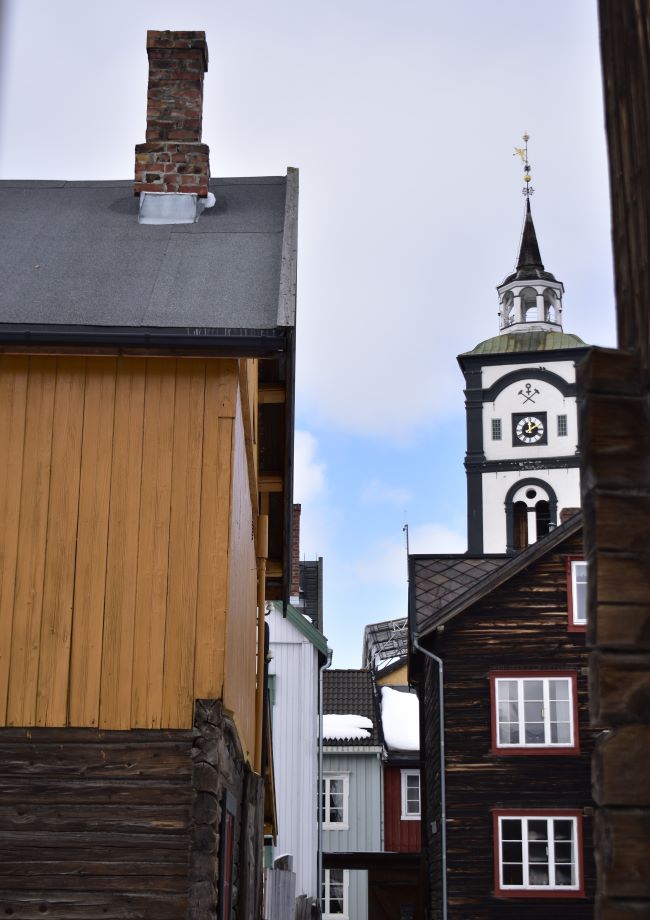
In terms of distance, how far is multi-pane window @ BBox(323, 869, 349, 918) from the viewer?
35.7 meters

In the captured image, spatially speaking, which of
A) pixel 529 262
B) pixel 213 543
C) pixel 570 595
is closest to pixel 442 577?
pixel 570 595

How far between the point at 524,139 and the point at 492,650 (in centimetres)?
6695

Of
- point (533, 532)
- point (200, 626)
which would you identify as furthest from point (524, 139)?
point (200, 626)

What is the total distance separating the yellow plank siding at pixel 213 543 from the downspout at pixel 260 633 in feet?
16.6

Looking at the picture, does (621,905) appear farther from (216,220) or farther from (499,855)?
(499,855)

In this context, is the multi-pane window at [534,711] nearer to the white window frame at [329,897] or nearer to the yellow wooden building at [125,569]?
the white window frame at [329,897]

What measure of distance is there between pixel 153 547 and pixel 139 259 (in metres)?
3.06

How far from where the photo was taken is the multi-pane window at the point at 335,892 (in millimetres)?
35688

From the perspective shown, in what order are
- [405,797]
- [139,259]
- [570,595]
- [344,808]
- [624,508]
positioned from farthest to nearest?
[405,797]
[344,808]
[570,595]
[139,259]
[624,508]

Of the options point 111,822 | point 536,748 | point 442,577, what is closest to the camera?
point 111,822

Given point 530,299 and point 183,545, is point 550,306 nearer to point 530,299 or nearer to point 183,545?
point 530,299

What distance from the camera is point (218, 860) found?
29.3 ft

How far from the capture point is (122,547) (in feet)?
29.5

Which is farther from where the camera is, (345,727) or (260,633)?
(345,727)
